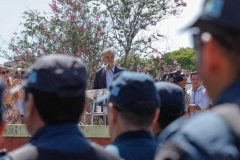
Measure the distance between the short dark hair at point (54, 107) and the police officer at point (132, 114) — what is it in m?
0.55

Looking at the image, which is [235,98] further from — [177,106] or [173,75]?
[173,75]

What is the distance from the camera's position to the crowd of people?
5.54ft

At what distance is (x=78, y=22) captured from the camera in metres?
14.9

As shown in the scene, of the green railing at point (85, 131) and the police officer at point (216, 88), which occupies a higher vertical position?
the police officer at point (216, 88)

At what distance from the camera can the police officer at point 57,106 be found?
2.55 metres

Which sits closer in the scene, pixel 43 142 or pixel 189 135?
pixel 189 135

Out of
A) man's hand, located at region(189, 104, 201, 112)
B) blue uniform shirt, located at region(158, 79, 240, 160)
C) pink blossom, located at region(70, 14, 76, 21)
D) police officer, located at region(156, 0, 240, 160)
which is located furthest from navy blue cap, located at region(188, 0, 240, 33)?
pink blossom, located at region(70, 14, 76, 21)

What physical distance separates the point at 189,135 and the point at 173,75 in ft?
30.4

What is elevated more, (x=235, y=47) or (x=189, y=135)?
(x=235, y=47)

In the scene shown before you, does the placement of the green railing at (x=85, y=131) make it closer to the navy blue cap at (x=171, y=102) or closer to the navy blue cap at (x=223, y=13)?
the navy blue cap at (x=171, y=102)

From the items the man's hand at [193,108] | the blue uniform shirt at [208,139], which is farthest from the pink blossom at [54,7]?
the blue uniform shirt at [208,139]

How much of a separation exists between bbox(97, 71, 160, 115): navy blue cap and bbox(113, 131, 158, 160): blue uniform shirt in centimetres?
14

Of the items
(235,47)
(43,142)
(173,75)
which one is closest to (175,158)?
(235,47)

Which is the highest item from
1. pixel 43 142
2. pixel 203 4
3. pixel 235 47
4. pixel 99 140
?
pixel 203 4
